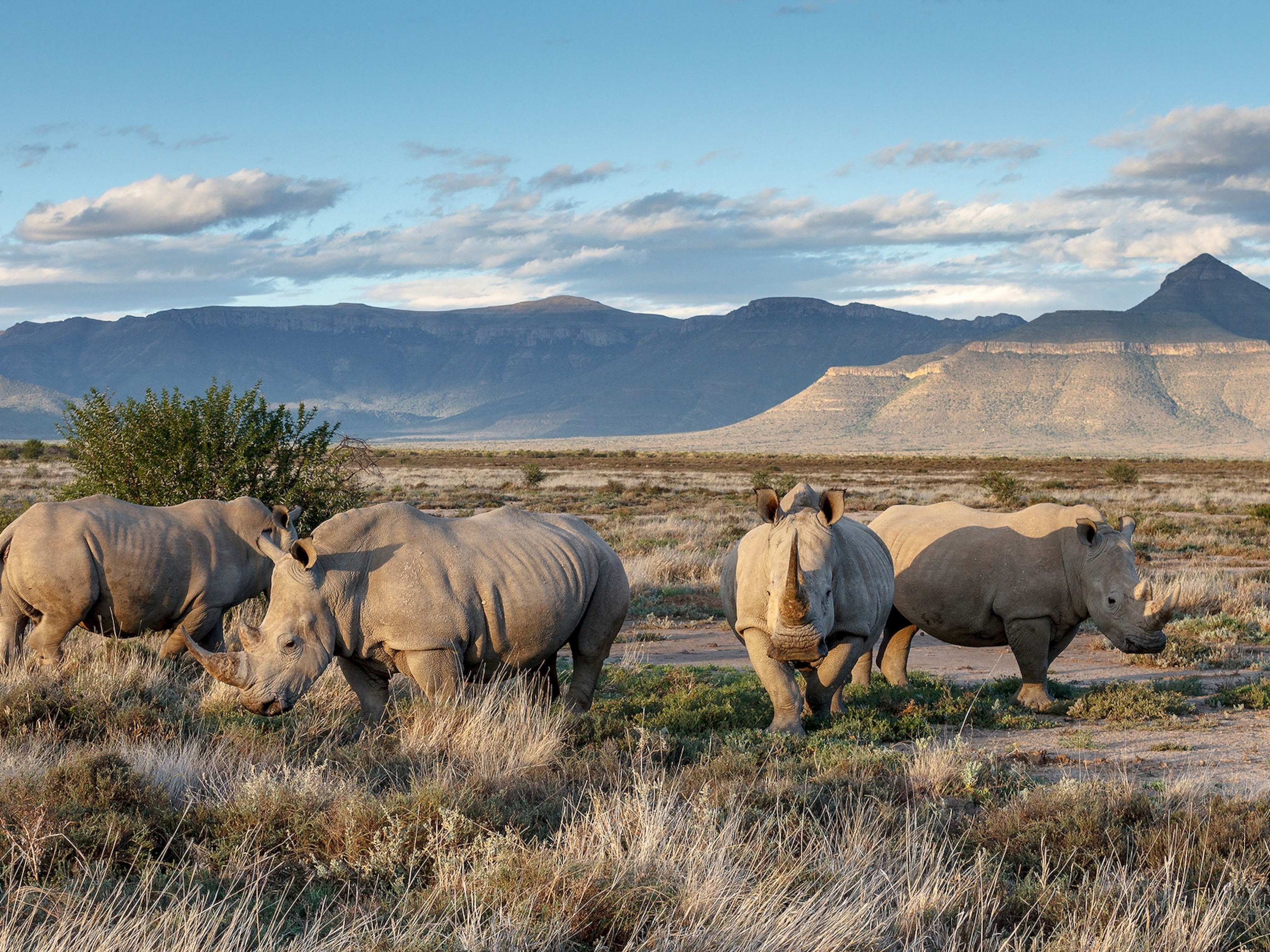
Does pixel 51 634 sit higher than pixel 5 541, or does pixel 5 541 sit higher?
pixel 5 541

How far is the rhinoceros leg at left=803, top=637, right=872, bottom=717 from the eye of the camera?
8.26 m

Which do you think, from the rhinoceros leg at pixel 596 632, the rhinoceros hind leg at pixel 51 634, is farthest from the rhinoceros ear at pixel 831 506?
the rhinoceros hind leg at pixel 51 634

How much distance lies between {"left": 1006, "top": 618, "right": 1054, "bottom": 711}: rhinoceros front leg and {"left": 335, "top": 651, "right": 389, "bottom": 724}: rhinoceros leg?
223 inches

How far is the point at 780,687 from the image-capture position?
8031 mm

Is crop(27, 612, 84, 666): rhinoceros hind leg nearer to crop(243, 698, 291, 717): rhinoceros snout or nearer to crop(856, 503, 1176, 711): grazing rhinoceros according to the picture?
crop(243, 698, 291, 717): rhinoceros snout

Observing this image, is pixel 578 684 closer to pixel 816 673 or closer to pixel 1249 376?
pixel 816 673

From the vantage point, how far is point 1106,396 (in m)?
169

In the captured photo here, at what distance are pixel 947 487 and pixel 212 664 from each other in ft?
147

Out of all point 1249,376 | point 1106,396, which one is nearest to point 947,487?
point 1106,396

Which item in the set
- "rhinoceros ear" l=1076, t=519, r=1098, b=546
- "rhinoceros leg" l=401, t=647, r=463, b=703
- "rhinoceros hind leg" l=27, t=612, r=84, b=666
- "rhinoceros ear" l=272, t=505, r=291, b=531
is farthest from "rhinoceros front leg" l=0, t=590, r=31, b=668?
"rhinoceros ear" l=1076, t=519, r=1098, b=546

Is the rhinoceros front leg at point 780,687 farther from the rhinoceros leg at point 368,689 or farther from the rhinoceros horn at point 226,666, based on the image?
the rhinoceros horn at point 226,666

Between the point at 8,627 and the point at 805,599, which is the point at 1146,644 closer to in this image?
the point at 805,599

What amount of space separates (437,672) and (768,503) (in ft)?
8.60

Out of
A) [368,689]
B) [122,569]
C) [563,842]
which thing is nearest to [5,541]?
[122,569]
